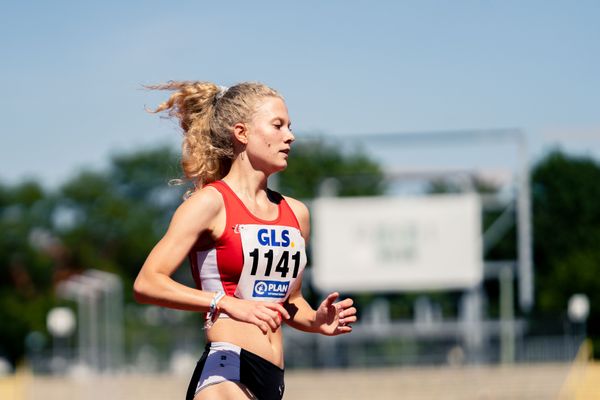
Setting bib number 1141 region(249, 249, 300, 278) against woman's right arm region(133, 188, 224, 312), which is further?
bib number 1141 region(249, 249, 300, 278)

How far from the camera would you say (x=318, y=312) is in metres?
5.01

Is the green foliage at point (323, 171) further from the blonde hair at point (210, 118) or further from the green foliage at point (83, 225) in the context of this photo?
the blonde hair at point (210, 118)

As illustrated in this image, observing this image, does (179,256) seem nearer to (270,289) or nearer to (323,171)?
(270,289)

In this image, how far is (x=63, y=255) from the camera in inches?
3346

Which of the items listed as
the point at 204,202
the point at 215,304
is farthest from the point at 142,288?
the point at 204,202

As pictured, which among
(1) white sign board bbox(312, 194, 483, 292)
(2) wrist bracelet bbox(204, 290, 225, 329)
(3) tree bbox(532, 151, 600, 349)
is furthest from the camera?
(3) tree bbox(532, 151, 600, 349)

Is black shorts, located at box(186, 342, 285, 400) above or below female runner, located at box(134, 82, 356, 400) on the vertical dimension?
below

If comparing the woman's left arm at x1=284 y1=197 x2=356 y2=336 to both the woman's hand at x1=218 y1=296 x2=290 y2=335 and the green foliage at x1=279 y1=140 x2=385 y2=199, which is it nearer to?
the woman's hand at x1=218 y1=296 x2=290 y2=335

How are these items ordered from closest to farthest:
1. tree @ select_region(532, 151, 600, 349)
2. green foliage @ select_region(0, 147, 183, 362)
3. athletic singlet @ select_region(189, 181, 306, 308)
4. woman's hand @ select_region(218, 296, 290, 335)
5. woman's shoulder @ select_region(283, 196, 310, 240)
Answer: woman's hand @ select_region(218, 296, 290, 335), athletic singlet @ select_region(189, 181, 306, 308), woman's shoulder @ select_region(283, 196, 310, 240), tree @ select_region(532, 151, 600, 349), green foliage @ select_region(0, 147, 183, 362)

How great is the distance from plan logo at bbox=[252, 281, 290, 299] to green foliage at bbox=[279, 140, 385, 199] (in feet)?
201

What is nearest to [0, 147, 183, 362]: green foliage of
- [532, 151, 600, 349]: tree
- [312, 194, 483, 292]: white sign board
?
[532, 151, 600, 349]: tree

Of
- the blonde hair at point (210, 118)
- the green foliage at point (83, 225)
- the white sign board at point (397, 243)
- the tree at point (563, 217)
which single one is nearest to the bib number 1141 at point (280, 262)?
the blonde hair at point (210, 118)

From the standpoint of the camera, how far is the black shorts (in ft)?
15.7

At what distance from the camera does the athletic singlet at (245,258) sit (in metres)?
4.83
